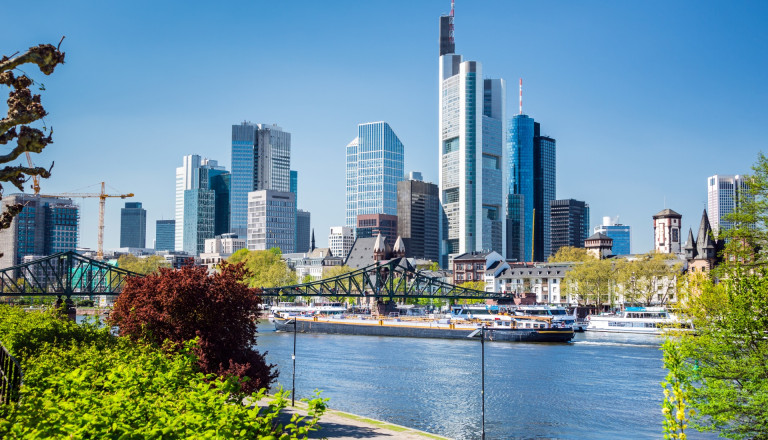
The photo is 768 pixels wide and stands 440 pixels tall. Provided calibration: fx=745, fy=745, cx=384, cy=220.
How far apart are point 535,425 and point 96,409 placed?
3609 cm

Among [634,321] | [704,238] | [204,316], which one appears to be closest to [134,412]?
[204,316]

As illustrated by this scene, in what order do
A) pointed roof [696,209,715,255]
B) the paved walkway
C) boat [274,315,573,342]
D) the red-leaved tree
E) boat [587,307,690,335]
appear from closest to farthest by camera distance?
the paved walkway
the red-leaved tree
boat [274,315,573,342]
boat [587,307,690,335]
pointed roof [696,209,715,255]

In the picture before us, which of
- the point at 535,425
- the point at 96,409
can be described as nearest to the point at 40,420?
the point at 96,409

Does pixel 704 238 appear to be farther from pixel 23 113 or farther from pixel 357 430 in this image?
pixel 23 113

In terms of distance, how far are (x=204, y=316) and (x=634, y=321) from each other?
10164cm

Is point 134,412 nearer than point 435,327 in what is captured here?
Yes

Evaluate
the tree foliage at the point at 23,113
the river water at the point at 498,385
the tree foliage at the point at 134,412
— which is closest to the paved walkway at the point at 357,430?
the river water at the point at 498,385

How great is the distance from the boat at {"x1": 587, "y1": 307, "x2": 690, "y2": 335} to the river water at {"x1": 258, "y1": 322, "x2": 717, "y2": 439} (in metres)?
16.4

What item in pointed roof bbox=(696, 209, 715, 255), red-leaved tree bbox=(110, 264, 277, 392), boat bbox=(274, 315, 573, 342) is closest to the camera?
red-leaved tree bbox=(110, 264, 277, 392)

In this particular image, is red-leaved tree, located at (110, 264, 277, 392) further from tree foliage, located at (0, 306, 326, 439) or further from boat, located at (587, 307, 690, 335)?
boat, located at (587, 307, 690, 335)

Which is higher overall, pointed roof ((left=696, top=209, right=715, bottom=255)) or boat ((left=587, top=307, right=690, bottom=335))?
pointed roof ((left=696, top=209, right=715, bottom=255))

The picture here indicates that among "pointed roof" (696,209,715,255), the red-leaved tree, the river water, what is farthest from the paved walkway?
"pointed roof" (696,209,715,255)

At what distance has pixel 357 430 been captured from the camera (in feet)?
112

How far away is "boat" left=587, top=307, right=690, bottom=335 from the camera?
11860cm
